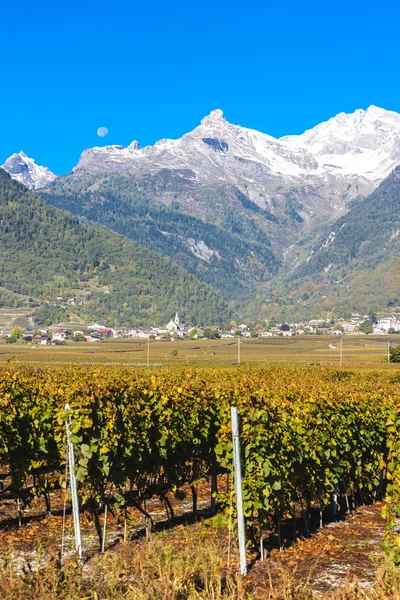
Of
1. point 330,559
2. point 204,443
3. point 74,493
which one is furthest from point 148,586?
point 204,443

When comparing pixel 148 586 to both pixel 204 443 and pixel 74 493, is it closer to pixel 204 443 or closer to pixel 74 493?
pixel 74 493

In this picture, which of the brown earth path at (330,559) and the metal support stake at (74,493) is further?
the metal support stake at (74,493)

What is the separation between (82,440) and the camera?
42.4 feet

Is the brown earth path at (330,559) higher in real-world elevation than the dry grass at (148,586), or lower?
lower

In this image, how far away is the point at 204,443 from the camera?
57.3 feet

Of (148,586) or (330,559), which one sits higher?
(148,586)

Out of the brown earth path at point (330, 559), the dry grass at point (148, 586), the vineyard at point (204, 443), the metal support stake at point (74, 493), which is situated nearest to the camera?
the dry grass at point (148, 586)

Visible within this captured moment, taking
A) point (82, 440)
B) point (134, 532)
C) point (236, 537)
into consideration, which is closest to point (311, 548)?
point (236, 537)

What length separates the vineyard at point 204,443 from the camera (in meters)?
13.2

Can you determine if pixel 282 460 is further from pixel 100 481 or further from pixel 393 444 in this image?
pixel 100 481

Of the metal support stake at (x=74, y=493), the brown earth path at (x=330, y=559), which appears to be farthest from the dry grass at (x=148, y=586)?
the metal support stake at (x=74, y=493)

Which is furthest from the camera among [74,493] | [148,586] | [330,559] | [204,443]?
[204,443]

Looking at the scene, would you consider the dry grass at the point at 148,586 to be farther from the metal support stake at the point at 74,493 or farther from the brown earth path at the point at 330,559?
the metal support stake at the point at 74,493

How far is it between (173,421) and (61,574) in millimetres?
7583
